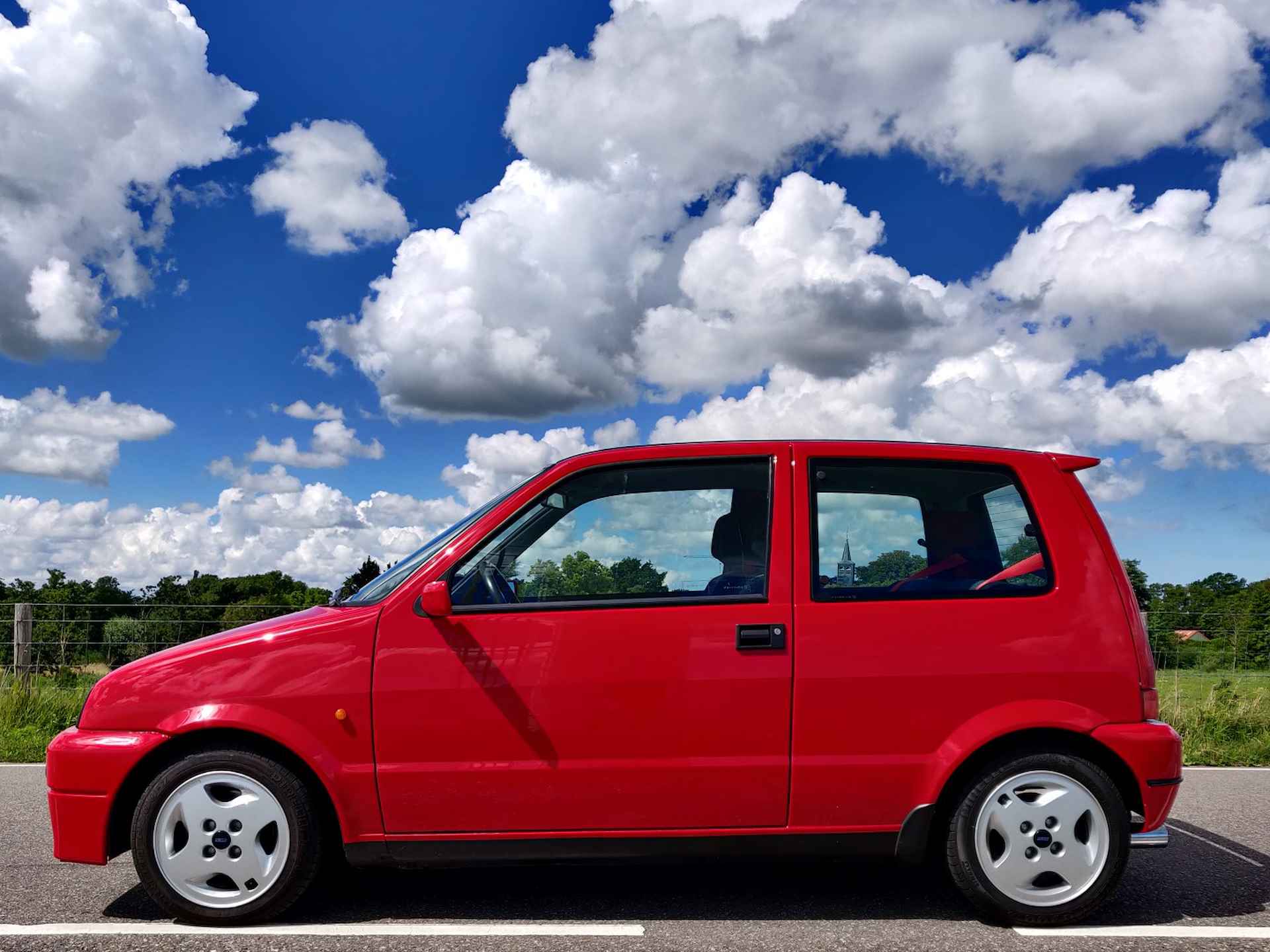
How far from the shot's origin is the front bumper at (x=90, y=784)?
13.3 feet

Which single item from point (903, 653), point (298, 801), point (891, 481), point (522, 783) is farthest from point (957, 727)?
point (298, 801)

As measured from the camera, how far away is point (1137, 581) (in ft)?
24.2

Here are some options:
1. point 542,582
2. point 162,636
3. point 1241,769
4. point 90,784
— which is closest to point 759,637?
point 542,582

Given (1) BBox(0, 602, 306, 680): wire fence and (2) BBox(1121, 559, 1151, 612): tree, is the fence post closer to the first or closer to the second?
(1) BBox(0, 602, 306, 680): wire fence

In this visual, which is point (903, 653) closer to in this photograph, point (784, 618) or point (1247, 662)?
point (784, 618)

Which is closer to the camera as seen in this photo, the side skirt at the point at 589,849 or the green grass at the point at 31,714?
the side skirt at the point at 589,849

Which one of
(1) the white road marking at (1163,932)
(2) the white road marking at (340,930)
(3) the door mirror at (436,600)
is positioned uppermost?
(3) the door mirror at (436,600)

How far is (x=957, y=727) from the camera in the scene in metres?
4.01

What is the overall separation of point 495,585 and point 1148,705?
8.42ft

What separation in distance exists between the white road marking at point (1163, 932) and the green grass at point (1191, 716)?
15.1ft

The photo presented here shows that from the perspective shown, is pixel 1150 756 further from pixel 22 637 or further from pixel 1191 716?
pixel 22 637

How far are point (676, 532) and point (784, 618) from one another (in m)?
0.56

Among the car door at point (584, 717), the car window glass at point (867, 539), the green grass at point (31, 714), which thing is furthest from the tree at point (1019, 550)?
the green grass at point (31, 714)

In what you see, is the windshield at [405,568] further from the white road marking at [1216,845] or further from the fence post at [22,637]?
the fence post at [22,637]
